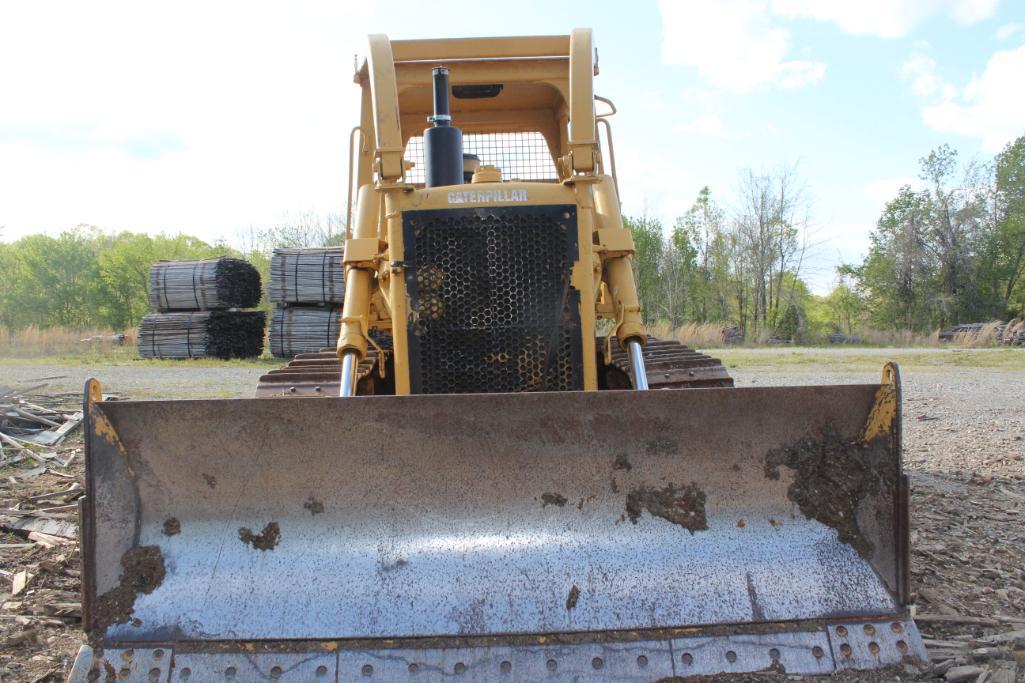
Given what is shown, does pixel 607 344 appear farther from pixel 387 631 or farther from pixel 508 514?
pixel 387 631

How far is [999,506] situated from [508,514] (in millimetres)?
3269

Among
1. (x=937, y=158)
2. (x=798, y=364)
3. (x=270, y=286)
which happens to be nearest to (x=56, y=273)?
(x=270, y=286)

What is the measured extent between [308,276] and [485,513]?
1456cm

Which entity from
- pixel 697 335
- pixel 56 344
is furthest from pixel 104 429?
pixel 56 344

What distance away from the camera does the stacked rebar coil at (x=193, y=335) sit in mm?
17750

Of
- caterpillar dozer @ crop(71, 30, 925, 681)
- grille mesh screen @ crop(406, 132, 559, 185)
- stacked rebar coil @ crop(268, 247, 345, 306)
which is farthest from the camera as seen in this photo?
stacked rebar coil @ crop(268, 247, 345, 306)

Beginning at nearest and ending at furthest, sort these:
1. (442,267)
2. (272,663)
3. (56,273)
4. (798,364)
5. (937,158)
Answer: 1. (272,663)
2. (442,267)
3. (798,364)
4. (937,158)
5. (56,273)

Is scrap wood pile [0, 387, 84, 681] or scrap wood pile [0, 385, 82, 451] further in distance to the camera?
scrap wood pile [0, 385, 82, 451]

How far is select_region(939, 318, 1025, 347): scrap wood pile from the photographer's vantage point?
23.4m

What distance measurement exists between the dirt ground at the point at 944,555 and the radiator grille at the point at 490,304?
178 centimetres

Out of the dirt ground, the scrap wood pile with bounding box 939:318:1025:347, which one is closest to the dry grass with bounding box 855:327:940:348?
the scrap wood pile with bounding box 939:318:1025:347

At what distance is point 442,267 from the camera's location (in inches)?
156

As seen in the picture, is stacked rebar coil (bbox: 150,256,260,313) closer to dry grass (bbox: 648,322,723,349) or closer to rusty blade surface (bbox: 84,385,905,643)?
dry grass (bbox: 648,322,723,349)

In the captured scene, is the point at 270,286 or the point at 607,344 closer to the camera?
the point at 607,344
